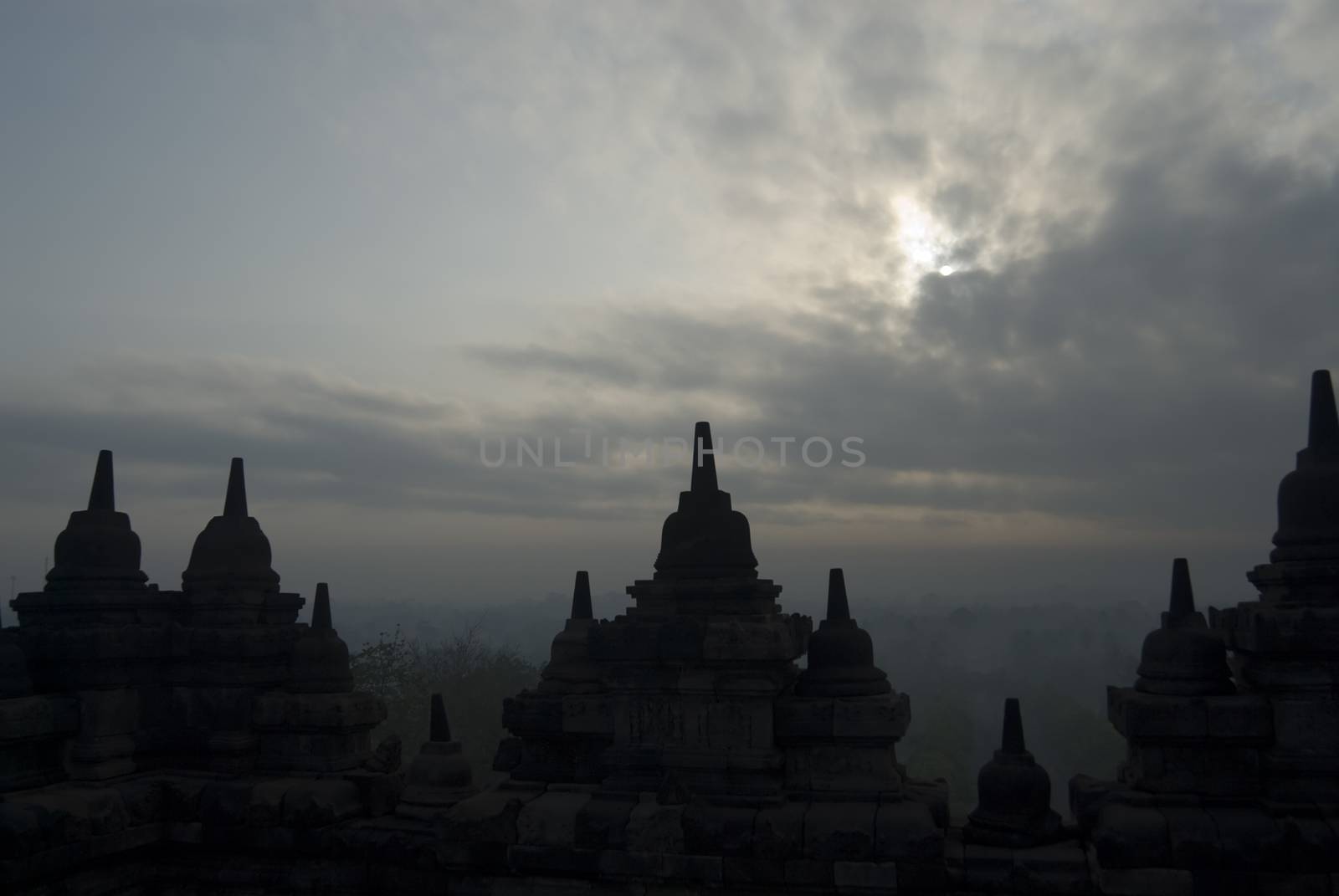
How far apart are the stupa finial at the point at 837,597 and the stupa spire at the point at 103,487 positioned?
6.44 meters

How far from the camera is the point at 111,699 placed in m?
7.83

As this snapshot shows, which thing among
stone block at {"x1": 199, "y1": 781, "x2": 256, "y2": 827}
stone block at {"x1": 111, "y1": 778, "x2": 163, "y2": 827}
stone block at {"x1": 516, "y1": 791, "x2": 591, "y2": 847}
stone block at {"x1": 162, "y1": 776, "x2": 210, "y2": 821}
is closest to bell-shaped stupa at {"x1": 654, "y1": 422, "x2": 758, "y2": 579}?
stone block at {"x1": 516, "y1": 791, "x2": 591, "y2": 847}

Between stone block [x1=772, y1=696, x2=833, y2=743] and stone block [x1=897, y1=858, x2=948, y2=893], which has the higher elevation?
stone block [x1=772, y1=696, x2=833, y2=743]

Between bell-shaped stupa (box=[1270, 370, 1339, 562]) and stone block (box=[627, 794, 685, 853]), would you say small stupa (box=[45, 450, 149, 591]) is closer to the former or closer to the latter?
stone block (box=[627, 794, 685, 853])

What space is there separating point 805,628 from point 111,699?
583cm

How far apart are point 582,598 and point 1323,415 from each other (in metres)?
5.91

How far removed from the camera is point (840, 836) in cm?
611

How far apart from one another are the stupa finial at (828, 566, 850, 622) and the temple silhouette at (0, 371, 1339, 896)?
4 centimetres

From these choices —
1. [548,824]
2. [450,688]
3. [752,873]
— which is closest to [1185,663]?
[752,873]

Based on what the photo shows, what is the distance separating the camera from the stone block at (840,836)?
6082 mm

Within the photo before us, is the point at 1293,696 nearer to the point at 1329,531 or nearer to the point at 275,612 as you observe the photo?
the point at 1329,531

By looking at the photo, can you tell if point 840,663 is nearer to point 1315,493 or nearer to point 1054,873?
point 1054,873

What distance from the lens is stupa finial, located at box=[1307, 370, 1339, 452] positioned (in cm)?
646

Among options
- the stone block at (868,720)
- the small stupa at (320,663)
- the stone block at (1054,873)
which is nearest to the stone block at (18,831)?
the small stupa at (320,663)
